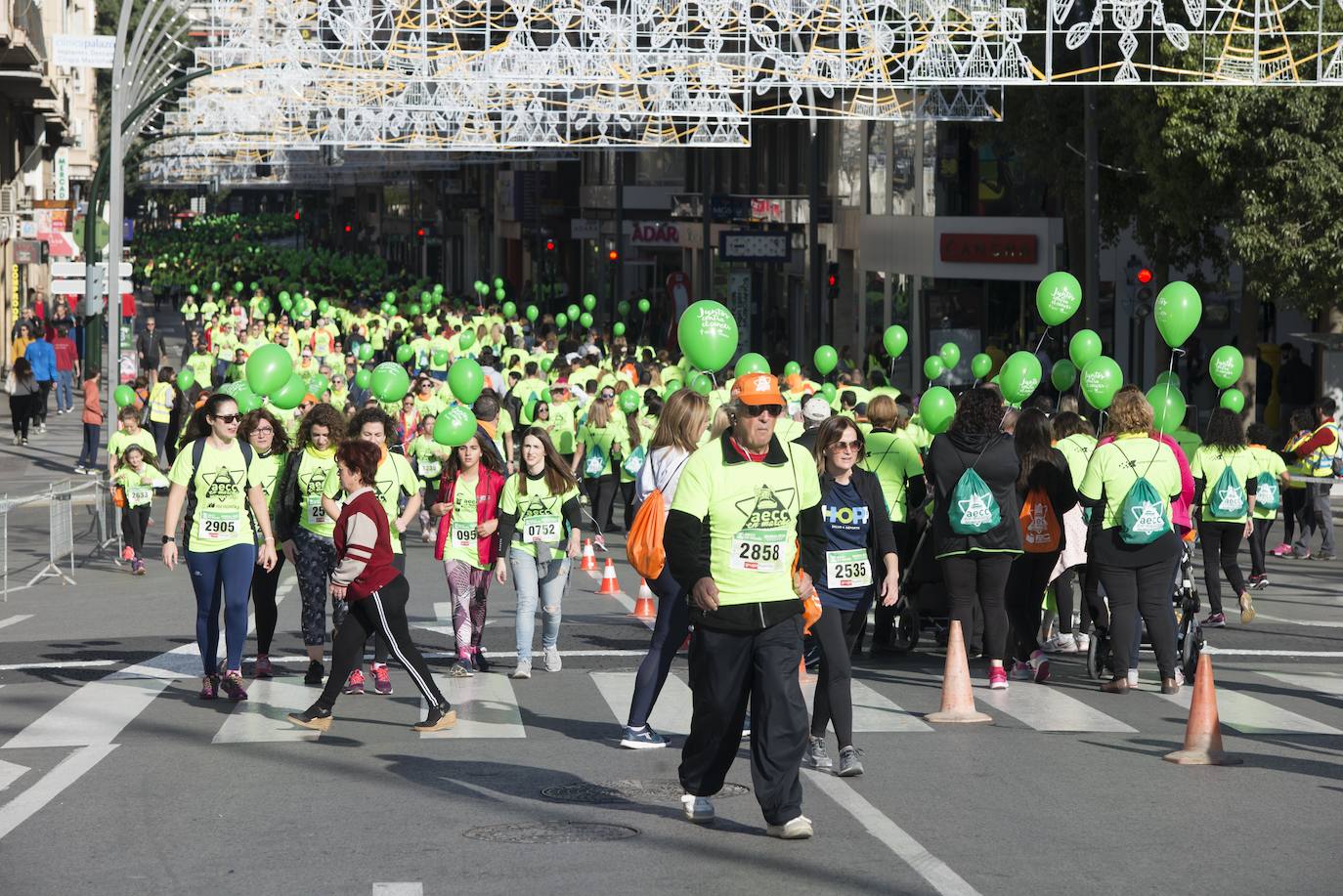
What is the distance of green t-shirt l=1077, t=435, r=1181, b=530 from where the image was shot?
11.6 meters

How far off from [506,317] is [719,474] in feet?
111

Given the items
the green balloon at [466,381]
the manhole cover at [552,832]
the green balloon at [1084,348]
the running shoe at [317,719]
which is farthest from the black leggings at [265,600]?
the green balloon at [1084,348]

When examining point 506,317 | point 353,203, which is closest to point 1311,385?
point 506,317

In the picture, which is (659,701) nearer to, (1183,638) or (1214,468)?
(1183,638)

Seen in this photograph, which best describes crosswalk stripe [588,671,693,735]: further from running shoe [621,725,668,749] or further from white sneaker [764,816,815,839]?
white sneaker [764,816,815,839]

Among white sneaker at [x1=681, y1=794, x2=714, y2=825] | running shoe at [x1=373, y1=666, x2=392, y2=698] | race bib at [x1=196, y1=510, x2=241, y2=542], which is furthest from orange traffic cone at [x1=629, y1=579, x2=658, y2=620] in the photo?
white sneaker at [x1=681, y1=794, x2=714, y2=825]

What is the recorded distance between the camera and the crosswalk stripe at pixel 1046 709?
10.8 m

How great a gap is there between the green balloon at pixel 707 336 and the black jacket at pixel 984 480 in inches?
52.7

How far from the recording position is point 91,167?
2724 inches

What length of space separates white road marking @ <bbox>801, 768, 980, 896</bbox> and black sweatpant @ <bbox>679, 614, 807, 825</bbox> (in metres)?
0.41

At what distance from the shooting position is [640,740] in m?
10.2

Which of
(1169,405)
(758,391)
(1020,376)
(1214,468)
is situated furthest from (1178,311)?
(758,391)

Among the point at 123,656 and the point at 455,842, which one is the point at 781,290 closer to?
the point at 123,656

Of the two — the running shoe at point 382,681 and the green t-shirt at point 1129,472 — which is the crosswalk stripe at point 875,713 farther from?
the running shoe at point 382,681
